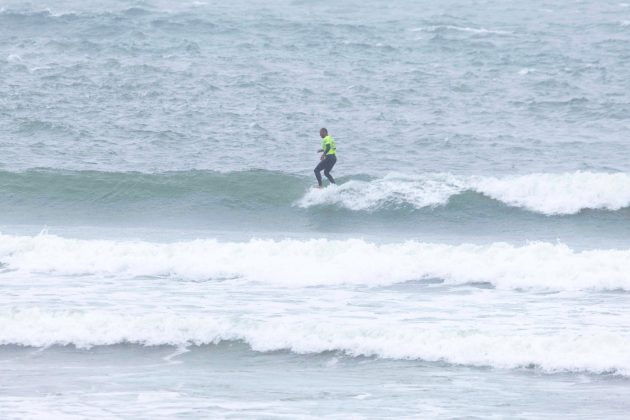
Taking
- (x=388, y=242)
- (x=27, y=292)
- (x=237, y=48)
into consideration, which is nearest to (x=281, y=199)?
(x=388, y=242)

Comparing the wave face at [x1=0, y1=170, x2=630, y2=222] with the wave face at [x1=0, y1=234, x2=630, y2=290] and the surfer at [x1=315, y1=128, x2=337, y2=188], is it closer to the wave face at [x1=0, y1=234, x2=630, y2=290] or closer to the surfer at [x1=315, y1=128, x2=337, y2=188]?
the surfer at [x1=315, y1=128, x2=337, y2=188]

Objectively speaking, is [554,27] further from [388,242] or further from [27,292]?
[27,292]

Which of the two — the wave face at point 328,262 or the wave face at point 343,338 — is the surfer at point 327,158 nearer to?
the wave face at point 328,262

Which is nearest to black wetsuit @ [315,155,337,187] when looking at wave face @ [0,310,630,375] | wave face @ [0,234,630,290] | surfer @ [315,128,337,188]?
surfer @ [315,128,337,188]

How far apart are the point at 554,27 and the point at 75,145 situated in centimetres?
2139

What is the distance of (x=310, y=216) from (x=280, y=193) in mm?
1064

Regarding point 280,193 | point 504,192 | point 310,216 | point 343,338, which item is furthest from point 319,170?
point 343,338

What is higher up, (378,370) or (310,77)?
(310,77)

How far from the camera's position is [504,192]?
2239 cm

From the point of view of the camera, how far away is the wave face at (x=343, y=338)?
12.8 m

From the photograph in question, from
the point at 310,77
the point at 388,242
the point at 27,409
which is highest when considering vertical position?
the point at 310,77

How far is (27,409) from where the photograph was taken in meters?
11.5

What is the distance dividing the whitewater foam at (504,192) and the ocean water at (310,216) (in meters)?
0.05

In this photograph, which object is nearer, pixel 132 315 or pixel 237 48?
pixel 132 315
